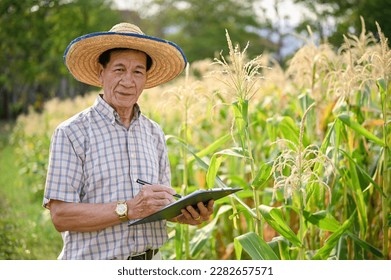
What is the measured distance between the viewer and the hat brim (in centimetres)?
181

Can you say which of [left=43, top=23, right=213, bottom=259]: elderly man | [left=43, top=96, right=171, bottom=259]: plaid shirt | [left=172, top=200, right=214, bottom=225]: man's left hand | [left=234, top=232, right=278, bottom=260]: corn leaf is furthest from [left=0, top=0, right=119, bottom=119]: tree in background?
[left=234, top=232, right=278, bottom=260]: corn leaf

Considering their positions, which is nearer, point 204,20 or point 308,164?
point 308,164

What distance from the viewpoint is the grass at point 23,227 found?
3.10 m

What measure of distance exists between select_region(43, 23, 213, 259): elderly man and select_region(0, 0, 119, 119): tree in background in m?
1.51

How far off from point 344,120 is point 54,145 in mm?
1116

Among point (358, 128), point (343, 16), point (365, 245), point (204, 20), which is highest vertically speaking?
point (204, 20)

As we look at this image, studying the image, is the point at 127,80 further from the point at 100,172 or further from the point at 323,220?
the point at 323,220

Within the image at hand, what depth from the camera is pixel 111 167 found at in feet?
5.88

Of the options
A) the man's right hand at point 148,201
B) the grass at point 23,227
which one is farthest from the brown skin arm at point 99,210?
the grass at point 23,227

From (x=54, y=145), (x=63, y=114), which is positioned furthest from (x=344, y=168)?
(x=63, y=114)

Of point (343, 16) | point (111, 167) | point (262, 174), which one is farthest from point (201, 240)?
point (343, 16)

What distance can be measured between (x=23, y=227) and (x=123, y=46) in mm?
2359

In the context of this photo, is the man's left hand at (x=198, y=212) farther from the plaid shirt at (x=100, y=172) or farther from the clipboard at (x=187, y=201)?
the plaid shirt at (x=100, y=172)
